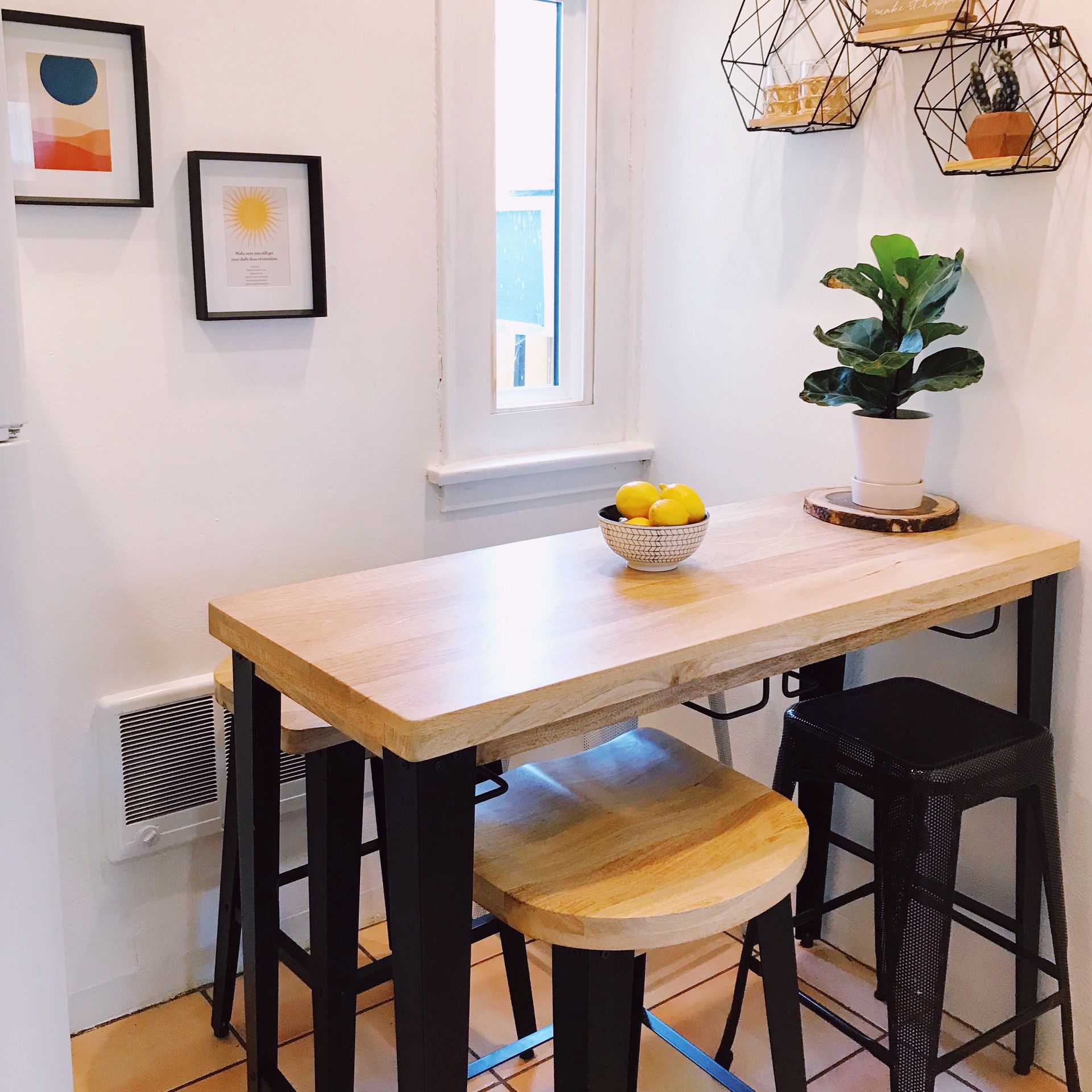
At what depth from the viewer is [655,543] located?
160 centimetres

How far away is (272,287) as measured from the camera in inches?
80.4

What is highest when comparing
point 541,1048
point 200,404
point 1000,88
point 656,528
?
point 1000,88

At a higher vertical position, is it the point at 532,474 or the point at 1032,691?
the point at 532,474

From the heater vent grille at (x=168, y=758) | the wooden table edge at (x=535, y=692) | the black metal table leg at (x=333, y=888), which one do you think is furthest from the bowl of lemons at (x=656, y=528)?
the heater vent grille at (x=168, y=758)

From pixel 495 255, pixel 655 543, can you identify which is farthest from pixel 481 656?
pixel 495 255

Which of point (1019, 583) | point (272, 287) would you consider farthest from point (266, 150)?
point (1019, 583)

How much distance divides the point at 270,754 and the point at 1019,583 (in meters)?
1.18

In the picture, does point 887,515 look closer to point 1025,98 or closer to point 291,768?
point 1025,98

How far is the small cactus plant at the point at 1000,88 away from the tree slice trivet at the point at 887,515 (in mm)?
643

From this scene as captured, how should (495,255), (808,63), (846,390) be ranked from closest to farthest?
1. (846,390)
2. (808,63)
3. (495,255)

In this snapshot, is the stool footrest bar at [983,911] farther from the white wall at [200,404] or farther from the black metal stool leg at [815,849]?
the white wall at [200,404]

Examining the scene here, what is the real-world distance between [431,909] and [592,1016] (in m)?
0.24

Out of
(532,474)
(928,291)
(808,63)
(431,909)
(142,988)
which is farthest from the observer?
(532,474)

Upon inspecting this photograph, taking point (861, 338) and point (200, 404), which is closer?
point (861, 338)
